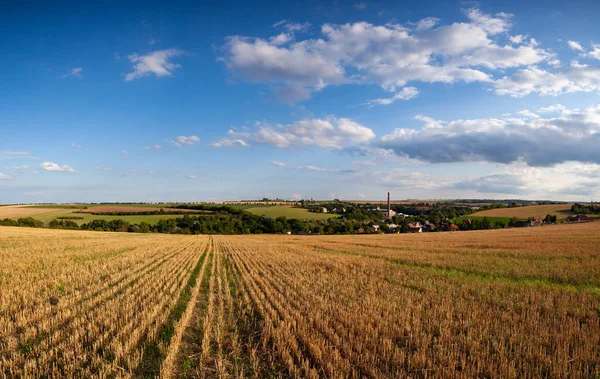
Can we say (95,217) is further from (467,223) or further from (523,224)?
(523,224)

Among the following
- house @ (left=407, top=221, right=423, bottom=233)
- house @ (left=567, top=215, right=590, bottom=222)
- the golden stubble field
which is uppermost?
the golden stubble field

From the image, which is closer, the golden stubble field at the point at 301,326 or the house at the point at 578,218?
the golden stubble field at the point at 301,326

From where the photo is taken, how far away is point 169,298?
1136 centimetres

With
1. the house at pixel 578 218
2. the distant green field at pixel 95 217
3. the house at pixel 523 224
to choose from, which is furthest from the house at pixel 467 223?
the distant green field at pixel 95 217

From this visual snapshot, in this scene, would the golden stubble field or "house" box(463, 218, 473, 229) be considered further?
"house" box(463, 218, 473, 229)

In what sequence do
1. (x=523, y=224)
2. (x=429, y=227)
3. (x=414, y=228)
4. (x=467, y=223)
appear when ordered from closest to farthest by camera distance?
(x=523, y=224), (x=467, y=223), (x=414, y=228), (x=429, y=227)

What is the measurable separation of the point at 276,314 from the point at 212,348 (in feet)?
7.51

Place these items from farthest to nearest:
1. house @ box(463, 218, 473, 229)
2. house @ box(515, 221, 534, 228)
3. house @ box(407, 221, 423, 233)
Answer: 1. house @ box(407, 221, 423, 233)
2. house @ box(463, 218, 473, 229)
3. house @ box(515, 221, 534, 228)

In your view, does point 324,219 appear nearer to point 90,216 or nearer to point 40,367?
point 90,216

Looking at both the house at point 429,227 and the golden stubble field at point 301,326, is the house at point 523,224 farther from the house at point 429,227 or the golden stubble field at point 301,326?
the golden stubble field at point 301,326

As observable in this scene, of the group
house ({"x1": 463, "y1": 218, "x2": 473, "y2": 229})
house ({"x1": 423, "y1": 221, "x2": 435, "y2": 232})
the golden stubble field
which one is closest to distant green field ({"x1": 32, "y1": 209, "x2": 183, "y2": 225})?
house ({"x1": 423, "y1": 221, "x2": 435, "y2": 232})

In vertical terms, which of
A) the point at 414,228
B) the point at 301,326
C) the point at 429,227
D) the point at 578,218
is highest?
the point at 301,326

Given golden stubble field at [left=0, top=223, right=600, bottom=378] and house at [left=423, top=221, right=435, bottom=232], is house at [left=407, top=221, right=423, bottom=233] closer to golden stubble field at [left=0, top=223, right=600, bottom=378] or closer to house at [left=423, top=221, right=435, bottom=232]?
house at [left=423, top=221, right=435, bottom=232]

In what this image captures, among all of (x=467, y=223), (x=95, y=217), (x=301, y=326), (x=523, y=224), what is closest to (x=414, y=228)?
(x=467, y=223)
